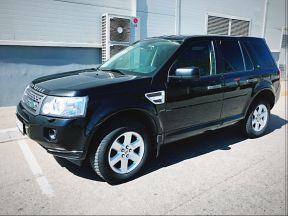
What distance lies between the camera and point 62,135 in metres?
3.00

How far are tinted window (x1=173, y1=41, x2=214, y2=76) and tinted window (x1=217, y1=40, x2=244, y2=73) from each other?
0.28 m

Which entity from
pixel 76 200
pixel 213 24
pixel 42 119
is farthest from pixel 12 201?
pixel 213 24

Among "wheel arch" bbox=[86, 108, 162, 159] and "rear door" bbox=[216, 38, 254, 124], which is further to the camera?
"rear door" bbox=[216, 38, 254, 124]

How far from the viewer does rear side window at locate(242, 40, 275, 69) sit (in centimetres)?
505

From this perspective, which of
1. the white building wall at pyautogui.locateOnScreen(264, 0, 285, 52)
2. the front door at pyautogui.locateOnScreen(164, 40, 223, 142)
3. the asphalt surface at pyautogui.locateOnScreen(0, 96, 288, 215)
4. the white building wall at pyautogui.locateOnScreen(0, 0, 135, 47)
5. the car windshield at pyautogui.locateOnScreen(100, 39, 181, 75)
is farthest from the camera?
the white building wall at pyautogui.locateOnScreen(264, 0, 285, 52)

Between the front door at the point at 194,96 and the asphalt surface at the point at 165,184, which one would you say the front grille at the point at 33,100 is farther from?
the front door at the point at 194,96

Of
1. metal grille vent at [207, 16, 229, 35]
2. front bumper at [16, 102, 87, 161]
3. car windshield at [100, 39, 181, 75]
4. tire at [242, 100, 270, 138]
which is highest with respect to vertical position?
metal grille vent at [207, 16, 229, 35]

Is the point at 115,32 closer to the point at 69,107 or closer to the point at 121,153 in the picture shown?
the point at 121,153

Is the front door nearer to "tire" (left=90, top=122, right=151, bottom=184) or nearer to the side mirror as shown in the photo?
the side mirror

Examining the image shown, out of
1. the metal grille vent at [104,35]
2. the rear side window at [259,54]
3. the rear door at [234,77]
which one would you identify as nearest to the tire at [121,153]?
the rear door at [234,77]

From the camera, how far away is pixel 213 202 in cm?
309

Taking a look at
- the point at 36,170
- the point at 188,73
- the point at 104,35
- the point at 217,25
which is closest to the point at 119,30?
the point at 104,35

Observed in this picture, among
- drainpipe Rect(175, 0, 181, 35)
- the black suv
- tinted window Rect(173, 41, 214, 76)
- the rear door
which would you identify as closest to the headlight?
the black suv

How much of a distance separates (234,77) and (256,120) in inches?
48.9
